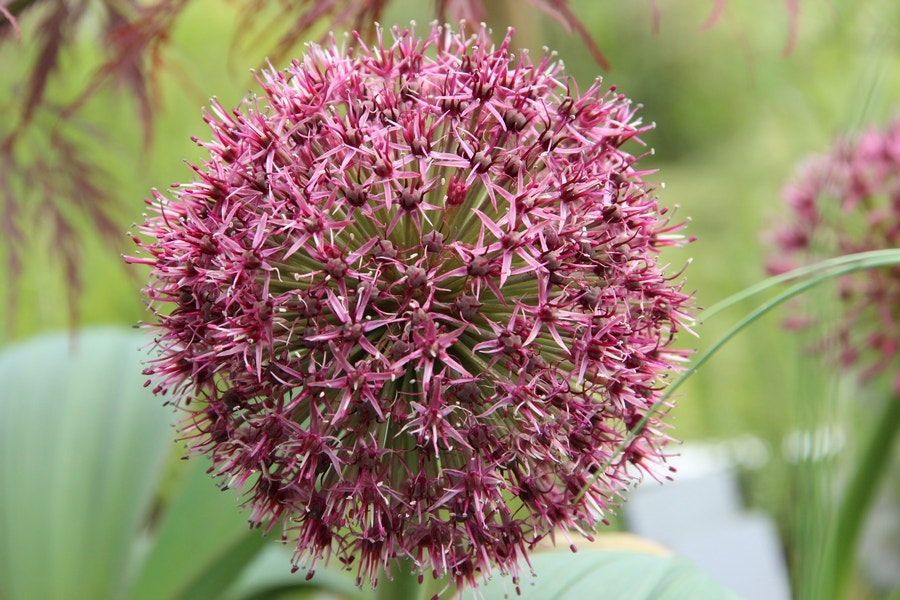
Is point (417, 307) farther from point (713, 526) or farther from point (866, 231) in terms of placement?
point (713, 526)

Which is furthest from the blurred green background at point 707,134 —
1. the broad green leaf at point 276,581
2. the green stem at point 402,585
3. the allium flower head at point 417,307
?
the broad green leaf at point 276,581

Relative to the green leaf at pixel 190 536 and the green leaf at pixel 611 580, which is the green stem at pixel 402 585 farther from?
the green leaf at pixel 190 536

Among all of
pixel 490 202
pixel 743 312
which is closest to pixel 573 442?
pixel 490 202

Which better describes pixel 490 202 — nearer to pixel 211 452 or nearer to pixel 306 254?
pixel 306 254

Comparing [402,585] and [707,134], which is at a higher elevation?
[707,134]

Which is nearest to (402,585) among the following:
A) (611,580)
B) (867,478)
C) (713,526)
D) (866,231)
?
(611,580)
